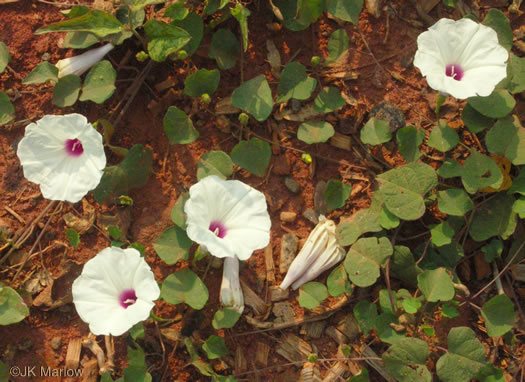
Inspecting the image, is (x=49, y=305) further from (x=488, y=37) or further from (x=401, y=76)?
(x=488, y=37)

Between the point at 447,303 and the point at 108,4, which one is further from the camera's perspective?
the point at 108,4

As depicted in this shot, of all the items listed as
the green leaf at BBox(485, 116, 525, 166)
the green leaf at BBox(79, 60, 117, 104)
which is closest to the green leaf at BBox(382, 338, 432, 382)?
the green leaf at BBox(485, 116, 525, 166)

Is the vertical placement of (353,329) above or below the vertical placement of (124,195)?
below

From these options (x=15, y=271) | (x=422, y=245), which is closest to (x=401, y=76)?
(x=422, y=245)

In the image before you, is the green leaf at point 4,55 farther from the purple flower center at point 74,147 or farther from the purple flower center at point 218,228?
the purple flower center at point 218,228

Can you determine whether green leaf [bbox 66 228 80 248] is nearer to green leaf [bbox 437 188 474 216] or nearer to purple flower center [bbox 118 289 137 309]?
purple flower center [bbox 118 289 137 309]

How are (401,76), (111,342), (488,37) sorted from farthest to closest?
(401,76), (111,342), (488,37)

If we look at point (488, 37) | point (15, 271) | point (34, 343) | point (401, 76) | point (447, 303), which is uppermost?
point (488, 37)

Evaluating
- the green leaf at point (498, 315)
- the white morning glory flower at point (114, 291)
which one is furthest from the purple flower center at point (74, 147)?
the green leaf at point (498, 315)
